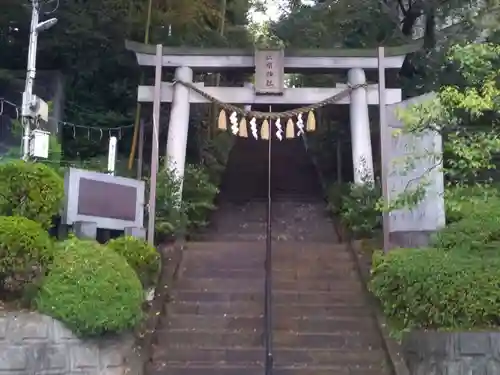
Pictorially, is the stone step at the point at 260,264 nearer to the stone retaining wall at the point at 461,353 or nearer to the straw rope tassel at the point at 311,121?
the straw rope tassel at the point at 311,121

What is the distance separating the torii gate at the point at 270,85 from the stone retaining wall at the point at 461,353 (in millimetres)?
5921

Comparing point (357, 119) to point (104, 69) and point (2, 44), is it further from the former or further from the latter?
point (2, 44)

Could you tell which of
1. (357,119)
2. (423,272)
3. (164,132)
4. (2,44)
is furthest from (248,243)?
(2,44)

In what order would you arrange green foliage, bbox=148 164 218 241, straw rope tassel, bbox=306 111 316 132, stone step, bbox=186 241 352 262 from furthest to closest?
straw rope tassel, bbox=306 111 316 132 → green foliage, bbox=148 164 218 241 → stone step, bbox=186 241 352 262

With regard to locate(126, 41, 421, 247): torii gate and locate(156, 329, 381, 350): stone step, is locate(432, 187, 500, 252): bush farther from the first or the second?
locate(126, 41, 421, 247): torii gate

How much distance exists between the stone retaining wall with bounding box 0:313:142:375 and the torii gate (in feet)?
19.0

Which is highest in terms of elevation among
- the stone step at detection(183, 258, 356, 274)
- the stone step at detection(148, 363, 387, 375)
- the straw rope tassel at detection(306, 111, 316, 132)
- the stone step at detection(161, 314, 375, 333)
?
the straw rope tassel at detection(306, 111, 316, 132)

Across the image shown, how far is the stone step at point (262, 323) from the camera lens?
28.6 ft

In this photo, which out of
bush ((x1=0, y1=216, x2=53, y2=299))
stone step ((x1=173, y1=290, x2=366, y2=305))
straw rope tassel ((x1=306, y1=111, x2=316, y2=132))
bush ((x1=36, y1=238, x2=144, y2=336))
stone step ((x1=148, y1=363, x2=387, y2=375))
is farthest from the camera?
straw rope tassel ((x1=306, y1=111, x2=316, y2=132))

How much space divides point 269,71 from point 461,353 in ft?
25.0

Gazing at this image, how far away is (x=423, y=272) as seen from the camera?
7348 millimetres

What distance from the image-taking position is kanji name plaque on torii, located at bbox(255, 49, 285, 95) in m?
13.0

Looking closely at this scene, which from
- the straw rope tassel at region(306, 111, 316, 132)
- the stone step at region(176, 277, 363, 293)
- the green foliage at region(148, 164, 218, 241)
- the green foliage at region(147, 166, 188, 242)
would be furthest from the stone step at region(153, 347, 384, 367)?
the straw rope tassel at region(306, 111, 316, 132)

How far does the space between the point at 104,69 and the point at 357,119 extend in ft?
27.2
